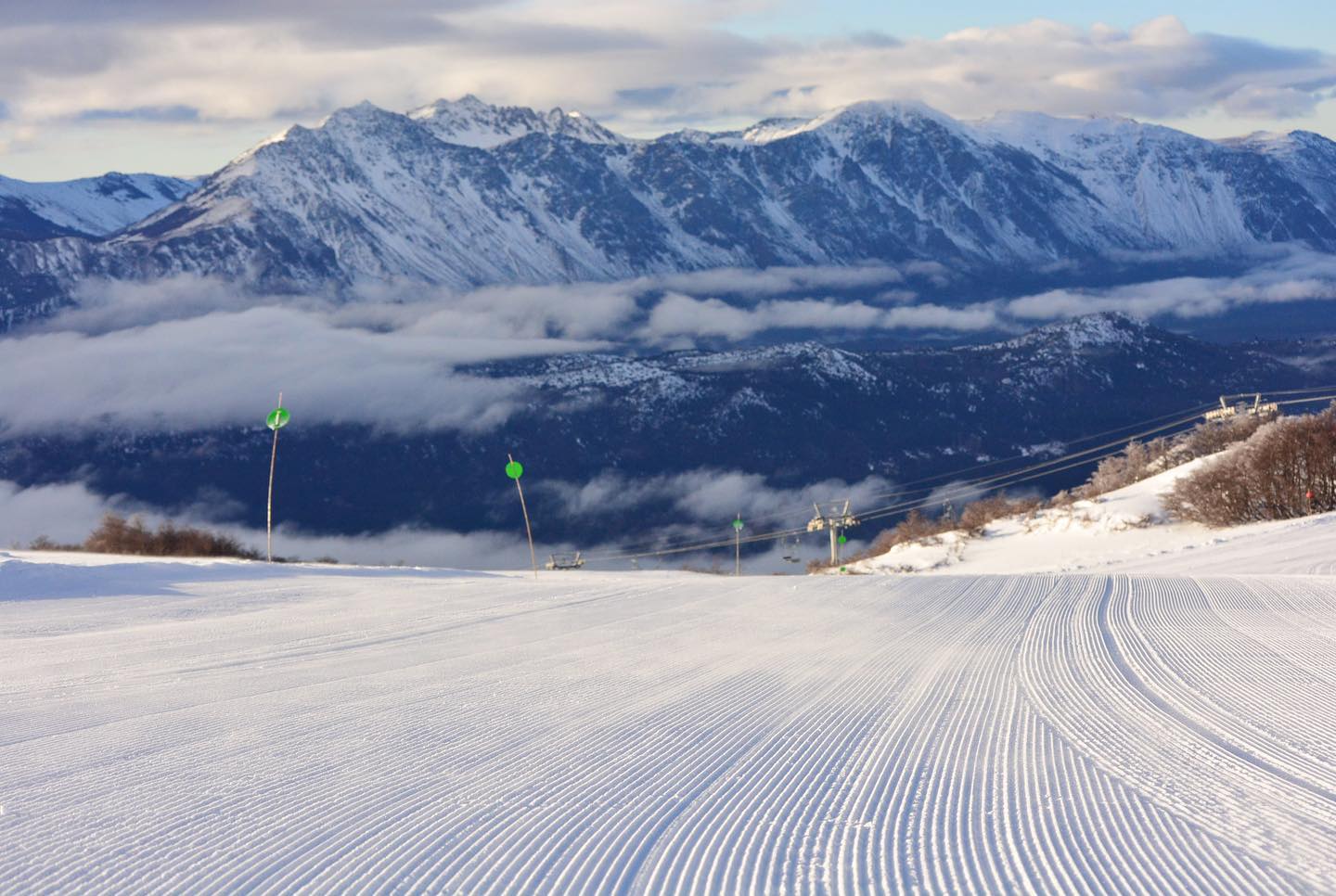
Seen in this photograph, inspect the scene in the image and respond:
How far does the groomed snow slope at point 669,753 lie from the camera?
8227 millimetres

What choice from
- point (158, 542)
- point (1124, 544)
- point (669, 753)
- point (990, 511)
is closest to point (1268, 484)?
point (1124, 544)

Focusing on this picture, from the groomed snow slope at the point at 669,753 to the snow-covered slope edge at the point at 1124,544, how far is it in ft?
55.4

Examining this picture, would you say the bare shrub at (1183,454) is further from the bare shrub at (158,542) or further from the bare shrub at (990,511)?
the bare shrub at (158,542)

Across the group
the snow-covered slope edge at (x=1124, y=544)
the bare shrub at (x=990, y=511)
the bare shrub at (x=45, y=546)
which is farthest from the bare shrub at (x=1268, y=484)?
the bare shrub at (x=45, y=546)

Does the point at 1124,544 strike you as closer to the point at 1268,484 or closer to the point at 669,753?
the point at 1268,484

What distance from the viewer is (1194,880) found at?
799 centimetres

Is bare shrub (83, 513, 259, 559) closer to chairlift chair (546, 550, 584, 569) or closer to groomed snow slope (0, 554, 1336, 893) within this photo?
chairlift chair (546, 550, 584, 569)

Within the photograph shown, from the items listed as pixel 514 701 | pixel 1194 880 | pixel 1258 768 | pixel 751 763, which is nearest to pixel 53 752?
pixel 514 701

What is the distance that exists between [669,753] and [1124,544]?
131 ft

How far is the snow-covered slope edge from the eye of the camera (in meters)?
36.4

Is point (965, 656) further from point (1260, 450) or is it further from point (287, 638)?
point (1260, 450)

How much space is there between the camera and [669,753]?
11.1 meters

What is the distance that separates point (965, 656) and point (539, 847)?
9.41 metres

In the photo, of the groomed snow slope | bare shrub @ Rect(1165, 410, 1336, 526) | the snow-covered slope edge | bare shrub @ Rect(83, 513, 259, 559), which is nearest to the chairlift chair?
the snow-covered slope edge
